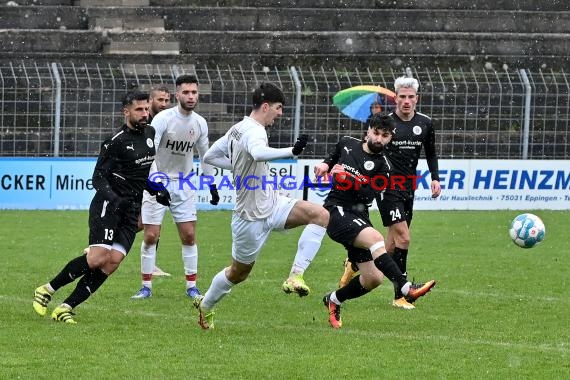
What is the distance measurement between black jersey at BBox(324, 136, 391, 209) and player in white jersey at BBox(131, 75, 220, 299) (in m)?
2.21

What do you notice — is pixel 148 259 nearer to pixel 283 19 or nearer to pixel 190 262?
pixel 190 262

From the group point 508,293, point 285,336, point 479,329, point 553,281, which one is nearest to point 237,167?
point 285,336

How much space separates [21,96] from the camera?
22.2 m

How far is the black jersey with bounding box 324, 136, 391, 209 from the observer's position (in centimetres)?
1095

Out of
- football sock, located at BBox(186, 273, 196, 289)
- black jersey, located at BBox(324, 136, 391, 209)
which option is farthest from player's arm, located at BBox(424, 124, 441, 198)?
football sock, located at BBox(186, 273, 196, 289)

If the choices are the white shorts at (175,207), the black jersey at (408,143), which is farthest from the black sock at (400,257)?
the white shorts at (175,207)

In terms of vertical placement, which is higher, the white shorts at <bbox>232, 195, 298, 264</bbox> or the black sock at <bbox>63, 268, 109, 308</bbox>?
the white shorts at <bbox>232, 195, 298, 264</bbox>

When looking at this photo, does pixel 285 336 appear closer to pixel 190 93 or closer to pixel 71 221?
pixel 190 93

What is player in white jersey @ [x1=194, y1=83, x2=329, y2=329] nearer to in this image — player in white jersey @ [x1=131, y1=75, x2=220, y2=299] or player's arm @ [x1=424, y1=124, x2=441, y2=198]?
player in white jersey @ [x1=131, y1=75, x2=220, y2=299]

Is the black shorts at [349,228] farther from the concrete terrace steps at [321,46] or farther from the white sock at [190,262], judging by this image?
the concrete terrace steps at [321,46]

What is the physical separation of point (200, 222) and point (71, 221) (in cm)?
201

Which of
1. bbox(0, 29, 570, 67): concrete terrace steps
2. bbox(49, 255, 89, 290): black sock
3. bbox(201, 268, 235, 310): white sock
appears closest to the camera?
bbox(201, 268, 235, 310): white sock

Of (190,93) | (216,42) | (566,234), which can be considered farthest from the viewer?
(216,42)

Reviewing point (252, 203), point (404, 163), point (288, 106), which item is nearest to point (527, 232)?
point (404, 163)
